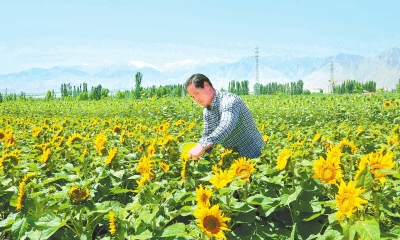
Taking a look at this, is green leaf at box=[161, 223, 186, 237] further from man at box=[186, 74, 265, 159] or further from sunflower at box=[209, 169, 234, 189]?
man at box=[186, 74, 265, 159]

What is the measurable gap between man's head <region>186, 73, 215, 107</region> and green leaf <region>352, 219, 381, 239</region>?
1788 millimetres

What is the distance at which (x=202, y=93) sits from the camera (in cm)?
311

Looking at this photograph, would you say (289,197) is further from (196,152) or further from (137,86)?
(137,86)

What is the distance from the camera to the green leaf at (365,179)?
4.95 feet

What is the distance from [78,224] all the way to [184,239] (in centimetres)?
56

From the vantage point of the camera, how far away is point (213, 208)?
158cm

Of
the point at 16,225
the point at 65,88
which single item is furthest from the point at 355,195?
the point at 65,88

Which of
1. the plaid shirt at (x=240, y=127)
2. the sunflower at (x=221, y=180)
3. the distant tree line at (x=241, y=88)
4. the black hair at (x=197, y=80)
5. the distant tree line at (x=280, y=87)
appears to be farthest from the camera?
the distant tree line at (x=280, y=87)

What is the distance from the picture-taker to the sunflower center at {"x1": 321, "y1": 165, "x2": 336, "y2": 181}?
69.9 inches

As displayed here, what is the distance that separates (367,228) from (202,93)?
6.09 feet

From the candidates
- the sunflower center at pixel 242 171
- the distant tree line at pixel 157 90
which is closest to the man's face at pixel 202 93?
the sunflower center at pixel 242 171

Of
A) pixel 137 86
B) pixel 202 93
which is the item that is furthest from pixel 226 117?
pixel 137 86

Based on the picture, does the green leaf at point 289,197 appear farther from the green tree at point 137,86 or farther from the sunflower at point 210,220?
the green tree at point 137,86

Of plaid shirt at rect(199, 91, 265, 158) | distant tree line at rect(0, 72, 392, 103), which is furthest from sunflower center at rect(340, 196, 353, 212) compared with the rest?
distant tree line at rect(0, 72, 392, 103)
